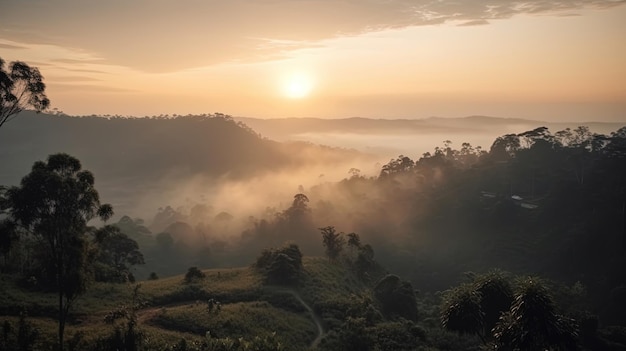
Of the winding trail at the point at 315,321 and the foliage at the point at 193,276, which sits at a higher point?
the foliage at the point at 193,276

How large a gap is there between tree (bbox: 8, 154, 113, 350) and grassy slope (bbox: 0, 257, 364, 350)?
6461 mm

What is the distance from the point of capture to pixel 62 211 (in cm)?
2248

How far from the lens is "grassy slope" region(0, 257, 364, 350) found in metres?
30.1

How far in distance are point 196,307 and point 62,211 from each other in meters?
17.9

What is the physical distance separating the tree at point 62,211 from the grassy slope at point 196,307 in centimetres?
646

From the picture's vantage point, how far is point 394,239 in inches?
4097

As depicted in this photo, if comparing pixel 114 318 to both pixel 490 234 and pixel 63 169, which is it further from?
pixel 490 234

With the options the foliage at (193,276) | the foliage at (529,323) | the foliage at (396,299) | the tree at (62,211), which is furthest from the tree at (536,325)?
the foliage at (193,276)

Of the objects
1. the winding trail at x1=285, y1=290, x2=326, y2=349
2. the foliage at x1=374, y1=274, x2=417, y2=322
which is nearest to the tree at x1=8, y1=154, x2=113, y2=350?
the winding trail at x1=285, y1=290, x2=326, y2=349

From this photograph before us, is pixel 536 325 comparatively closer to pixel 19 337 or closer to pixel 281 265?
pixel 19 337

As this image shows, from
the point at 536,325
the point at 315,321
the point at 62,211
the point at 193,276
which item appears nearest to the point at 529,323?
the point at 536,325

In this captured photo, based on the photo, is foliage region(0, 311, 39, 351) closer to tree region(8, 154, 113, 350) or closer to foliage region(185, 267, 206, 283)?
tree region(8, 154, 113, 350)

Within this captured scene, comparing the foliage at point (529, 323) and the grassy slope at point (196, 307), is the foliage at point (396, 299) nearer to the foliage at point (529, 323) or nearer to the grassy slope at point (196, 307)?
the grassy slope at point (196, 307)

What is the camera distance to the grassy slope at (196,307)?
98.6ft
